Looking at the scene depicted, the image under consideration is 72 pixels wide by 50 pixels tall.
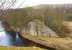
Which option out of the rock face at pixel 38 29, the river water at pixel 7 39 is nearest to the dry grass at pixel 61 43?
the rock face at pixel 38 29

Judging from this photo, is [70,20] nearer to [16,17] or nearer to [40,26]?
[40,26]

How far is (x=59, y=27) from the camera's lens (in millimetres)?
624

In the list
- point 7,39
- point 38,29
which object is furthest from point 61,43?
point 7,39

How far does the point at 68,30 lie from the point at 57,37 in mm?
65

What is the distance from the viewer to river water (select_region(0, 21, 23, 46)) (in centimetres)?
65

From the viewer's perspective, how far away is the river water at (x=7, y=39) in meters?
0.65

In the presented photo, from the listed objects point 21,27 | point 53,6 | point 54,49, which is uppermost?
point 53,6

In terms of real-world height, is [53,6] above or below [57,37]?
above

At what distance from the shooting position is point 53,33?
2.05ft

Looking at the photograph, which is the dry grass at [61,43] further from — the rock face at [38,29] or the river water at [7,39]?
the river water at [7,39]

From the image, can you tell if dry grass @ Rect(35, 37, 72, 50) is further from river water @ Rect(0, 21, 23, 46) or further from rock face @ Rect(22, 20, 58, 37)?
river water @ Rect(0, 21, 23, 46)

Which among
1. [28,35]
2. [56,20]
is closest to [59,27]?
[56,20]

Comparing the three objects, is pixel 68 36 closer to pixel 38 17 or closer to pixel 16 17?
pixel 38 17

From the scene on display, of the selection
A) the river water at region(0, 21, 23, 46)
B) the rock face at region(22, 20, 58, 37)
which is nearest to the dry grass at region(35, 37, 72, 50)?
the rock face at region(22, 20, 58, 37)
